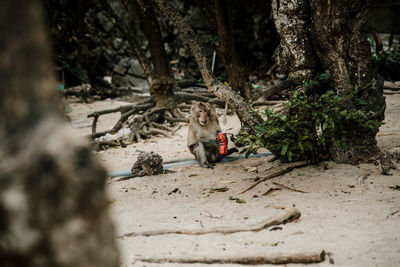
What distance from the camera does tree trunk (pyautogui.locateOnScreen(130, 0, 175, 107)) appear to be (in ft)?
26.6

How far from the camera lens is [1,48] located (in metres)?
0.89

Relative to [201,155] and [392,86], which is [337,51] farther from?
[392,86]

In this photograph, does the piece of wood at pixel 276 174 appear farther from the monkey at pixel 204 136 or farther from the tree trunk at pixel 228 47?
the tree trunk at pixel 228 47

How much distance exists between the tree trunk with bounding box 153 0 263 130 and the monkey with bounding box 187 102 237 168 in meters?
0.77

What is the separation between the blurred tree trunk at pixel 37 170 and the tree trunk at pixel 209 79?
392cm

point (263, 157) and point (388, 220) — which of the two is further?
point (263, 157)

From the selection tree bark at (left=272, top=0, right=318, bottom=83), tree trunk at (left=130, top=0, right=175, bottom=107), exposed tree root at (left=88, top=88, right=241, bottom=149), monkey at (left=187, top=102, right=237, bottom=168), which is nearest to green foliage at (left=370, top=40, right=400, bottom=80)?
exposed tree root at (left=88, top=88, right=241, bottom=149)

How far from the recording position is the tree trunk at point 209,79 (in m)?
4.75

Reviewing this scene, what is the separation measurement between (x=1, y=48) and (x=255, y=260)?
184 centimetres

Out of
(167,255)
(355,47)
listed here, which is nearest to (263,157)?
(355,47)

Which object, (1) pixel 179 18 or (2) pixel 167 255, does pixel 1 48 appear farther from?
(1) pixel 179 18

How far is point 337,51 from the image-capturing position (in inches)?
160

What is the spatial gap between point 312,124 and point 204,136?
2.03 metres

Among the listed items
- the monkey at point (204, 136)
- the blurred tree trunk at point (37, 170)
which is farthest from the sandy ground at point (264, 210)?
the blurred tree trunk at point (37, 170)
